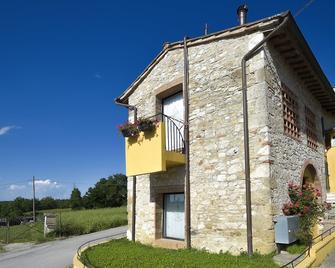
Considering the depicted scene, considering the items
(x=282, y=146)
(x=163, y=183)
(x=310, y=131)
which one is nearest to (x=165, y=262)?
(x=163, y=183)

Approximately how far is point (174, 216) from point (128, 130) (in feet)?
9.48

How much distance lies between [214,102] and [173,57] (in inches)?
97.4

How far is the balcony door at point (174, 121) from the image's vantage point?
10133 millimetres

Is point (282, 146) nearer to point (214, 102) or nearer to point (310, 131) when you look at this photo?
point (214, 102)

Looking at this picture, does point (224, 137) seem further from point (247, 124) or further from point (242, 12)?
point (242, 12)

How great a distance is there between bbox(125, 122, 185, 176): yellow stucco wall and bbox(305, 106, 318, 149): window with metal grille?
15.1 ft

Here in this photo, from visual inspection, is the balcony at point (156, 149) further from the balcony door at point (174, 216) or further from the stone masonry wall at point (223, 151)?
the balcony door at point (174, 216)

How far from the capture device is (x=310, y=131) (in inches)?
459

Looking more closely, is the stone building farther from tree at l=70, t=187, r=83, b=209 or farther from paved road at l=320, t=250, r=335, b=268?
tree at l=70, t=187, r=83, b=209

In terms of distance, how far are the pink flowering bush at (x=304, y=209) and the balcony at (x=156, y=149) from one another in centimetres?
297

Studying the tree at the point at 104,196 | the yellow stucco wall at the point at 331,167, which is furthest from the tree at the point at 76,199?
the yellow stucco wall at the point at 331,167

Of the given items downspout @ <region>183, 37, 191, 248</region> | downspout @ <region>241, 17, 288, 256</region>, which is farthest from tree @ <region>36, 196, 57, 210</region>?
downspout @ <region>241, 17, 288, 256</region>

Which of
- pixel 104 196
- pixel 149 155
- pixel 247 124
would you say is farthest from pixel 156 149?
pixel 104 196

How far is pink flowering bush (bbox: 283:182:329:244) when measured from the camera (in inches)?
319
